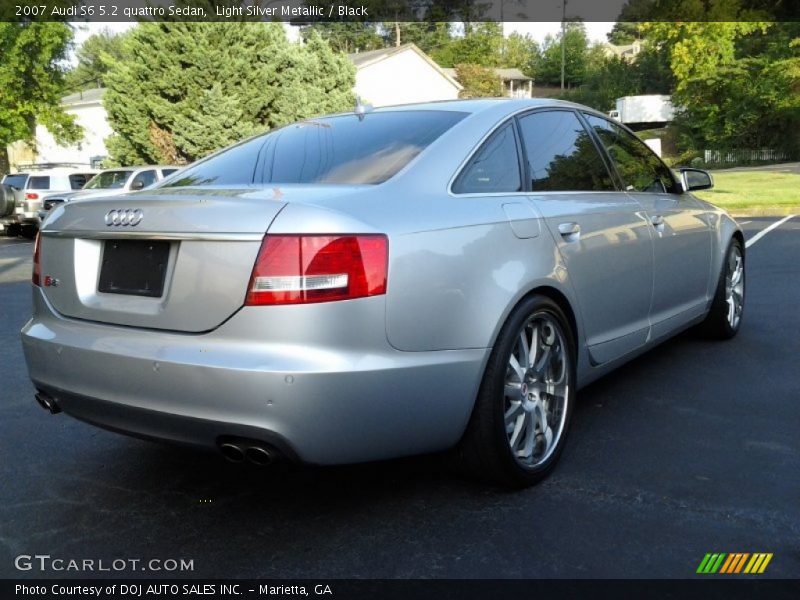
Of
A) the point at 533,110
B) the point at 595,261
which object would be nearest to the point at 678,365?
the point at 595,261

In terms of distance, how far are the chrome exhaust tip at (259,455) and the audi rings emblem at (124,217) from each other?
938 mm

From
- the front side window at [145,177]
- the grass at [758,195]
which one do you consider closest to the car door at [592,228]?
the grass at [758,195]

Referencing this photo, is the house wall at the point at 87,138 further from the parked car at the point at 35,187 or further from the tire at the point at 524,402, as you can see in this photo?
the tire at the point at 524,402

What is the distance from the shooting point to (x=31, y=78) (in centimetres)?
2819

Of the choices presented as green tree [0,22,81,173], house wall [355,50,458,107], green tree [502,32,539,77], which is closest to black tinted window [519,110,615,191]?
green tree [0,22,81,173]

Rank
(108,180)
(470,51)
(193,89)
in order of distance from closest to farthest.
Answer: (108,180) → (193,89) → (470,51)

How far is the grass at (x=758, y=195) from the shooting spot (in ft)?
58.9

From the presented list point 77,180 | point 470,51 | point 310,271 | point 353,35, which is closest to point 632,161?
point 310,271

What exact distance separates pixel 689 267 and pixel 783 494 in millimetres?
2002

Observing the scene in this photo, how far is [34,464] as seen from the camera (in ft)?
12.6

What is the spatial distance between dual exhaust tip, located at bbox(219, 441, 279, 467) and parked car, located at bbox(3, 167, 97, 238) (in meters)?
18.4

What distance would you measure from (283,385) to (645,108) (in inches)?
2468

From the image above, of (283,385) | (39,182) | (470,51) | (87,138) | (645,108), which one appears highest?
(470,51)

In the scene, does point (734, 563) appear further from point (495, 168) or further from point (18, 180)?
point (18, 180)
